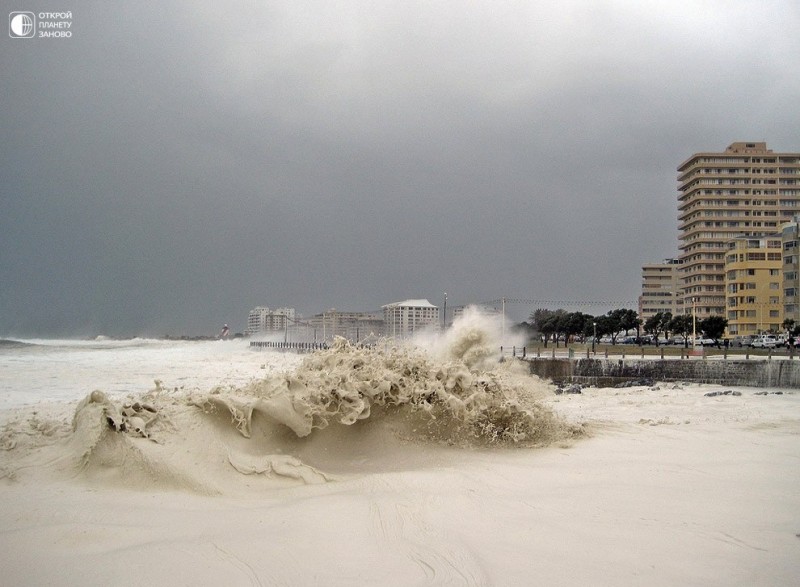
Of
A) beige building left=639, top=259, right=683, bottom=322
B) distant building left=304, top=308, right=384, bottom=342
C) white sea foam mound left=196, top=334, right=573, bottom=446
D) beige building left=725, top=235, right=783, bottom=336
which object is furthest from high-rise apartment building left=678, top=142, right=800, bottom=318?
white sea foam mound left=196, top=334, right=573, bottom=446

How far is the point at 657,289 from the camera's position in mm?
105375

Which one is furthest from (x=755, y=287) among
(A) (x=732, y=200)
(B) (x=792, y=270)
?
(A) (x=732, y=200)

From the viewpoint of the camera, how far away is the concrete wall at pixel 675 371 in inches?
902

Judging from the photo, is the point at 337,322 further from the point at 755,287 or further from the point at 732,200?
the point at 732,200

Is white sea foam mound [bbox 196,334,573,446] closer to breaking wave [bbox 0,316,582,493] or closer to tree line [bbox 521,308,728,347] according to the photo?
breaking wave [bbox 0,316,582,493]

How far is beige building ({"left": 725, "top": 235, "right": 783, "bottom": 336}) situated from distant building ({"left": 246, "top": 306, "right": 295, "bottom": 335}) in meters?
55.7

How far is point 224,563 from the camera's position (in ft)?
9.87

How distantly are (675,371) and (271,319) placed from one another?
226ft

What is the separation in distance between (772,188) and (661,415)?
310 ft

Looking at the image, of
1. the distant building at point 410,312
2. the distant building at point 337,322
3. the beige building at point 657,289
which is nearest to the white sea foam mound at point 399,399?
the distant building at point 410,312

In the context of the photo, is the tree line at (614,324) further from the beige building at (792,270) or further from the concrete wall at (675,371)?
the concrete wall at (675,371)

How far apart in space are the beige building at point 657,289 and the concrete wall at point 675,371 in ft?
258

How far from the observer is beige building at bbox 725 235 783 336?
60.4 m

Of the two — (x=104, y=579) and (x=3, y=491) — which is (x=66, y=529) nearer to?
(x=104, y=579)
